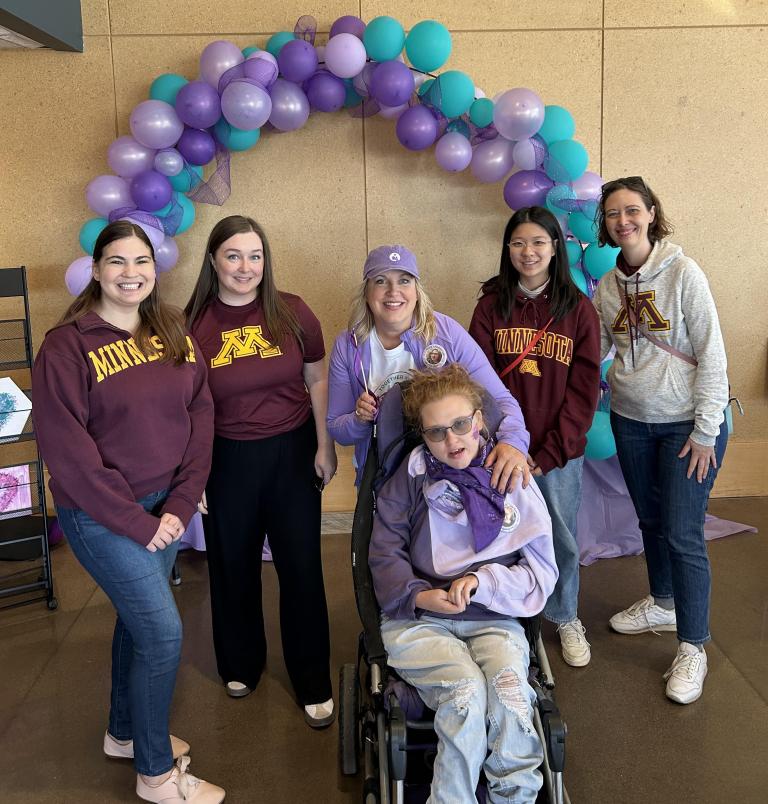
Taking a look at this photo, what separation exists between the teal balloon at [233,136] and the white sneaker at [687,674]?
10.0 feet

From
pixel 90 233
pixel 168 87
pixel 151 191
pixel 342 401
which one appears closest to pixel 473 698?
pixel 342 401

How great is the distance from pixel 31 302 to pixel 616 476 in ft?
11.5

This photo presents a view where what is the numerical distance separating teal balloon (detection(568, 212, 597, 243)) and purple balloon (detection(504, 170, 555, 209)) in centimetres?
19

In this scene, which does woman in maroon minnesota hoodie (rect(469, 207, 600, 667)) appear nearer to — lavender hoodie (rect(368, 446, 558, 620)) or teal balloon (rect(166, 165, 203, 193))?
lavender hoodie (rect(368, 446, 558, 620))

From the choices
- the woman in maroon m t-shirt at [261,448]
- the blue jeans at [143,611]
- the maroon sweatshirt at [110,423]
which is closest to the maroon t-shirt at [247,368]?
the woman in maroon m t-shirt at [261,448]

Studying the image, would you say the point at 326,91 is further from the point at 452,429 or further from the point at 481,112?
the point at 452,429

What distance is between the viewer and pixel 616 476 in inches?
161

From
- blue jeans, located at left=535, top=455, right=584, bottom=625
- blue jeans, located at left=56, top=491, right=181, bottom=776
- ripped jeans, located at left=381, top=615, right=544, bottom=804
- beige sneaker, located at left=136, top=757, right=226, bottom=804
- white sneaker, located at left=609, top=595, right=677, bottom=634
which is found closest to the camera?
ripped jeans, located at left=381, top=615, right=544, bottom=804

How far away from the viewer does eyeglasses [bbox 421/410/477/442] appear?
7.20ft

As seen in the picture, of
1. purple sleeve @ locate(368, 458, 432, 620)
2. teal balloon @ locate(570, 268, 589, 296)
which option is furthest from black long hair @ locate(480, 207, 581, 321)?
teal balloon @ locate(570, 268, 589, 296)

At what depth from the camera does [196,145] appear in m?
3.87

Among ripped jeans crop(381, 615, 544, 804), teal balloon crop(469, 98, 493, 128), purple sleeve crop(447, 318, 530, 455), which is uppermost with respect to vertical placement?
teal balloon crop(469, 98, 493, 128)

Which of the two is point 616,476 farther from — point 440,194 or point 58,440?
point 58,440

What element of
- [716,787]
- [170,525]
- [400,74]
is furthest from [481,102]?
[716,787]
